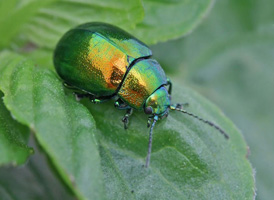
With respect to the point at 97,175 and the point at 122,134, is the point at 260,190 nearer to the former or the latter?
the point at 122,134

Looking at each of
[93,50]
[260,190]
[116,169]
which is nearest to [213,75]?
[260,190]

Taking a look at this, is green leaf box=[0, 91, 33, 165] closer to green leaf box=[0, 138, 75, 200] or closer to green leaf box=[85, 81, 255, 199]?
green leaf box=[85, 81, 255, 199]

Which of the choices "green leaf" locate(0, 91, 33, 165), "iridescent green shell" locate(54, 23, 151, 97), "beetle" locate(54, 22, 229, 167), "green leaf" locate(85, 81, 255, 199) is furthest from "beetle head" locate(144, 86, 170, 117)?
"green leaf" locate(0, 91, 33, 165)

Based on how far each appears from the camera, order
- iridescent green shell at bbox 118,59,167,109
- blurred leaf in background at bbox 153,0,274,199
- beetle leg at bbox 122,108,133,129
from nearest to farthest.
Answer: beetle leg at bbox 122,108,133,129 < iridescent green shell at bbox 118,59,167,109 < blurred leaf in background at bbox 153,0,274,199

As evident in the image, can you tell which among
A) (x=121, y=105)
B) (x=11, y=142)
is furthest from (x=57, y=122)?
(x=121, y=105)

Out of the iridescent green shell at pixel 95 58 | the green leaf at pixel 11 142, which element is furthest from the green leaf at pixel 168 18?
the green leaf at pixel 11 142

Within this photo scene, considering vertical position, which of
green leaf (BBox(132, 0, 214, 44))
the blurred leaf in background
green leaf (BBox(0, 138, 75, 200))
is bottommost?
green leaf (BBox(0, 138, 75, 200))
